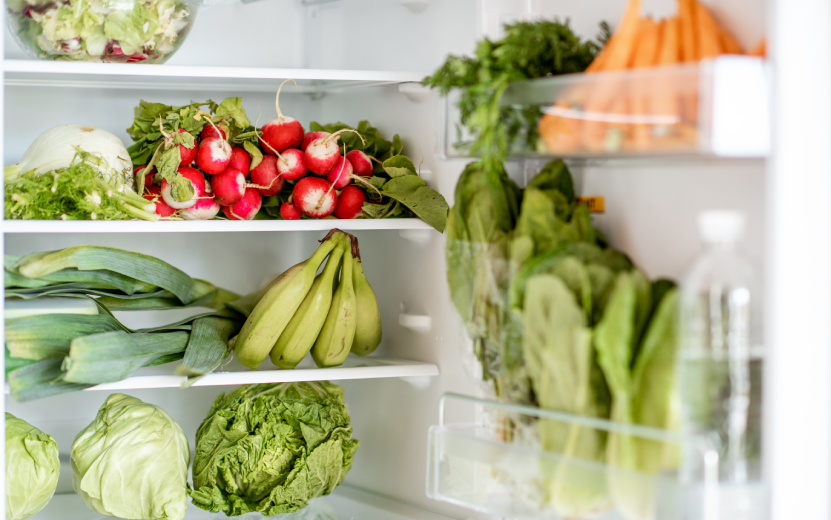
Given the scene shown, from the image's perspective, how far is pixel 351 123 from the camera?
1.68 m

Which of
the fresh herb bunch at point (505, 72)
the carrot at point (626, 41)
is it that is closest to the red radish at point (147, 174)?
the fresh herb bunch at point (505, 72)

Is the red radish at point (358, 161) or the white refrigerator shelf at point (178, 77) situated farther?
the red radish at point (358, 161)

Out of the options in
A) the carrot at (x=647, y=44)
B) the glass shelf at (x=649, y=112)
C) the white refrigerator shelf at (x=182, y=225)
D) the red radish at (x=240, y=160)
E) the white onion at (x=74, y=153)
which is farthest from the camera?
the red radish at (x=240, y=160)

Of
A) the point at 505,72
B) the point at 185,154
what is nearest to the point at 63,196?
the point at 185,154

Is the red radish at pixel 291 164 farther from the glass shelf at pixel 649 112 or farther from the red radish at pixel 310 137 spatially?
the glass shelf at pixel 649 112

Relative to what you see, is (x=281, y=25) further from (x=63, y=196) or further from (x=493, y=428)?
(x=493, y=428)

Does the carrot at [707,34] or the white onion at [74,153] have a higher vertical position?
the carrot at [707,34]

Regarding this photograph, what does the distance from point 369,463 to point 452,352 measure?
0.41 m

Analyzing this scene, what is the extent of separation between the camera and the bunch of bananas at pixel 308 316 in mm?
1339

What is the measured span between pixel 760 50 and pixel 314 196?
86 cm

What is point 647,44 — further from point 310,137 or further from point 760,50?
point 310,137

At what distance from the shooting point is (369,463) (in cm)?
164

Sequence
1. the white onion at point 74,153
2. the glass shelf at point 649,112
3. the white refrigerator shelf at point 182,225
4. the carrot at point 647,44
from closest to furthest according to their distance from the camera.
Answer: the glass shelf at point 649,112
the carrot at point 647,44
the white refrigerator shelf at point 182,225
the white onion at point 74,153

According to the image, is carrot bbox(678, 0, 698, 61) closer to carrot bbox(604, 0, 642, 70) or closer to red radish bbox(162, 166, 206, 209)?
carrot bbox(604, 0, 642, 70)
